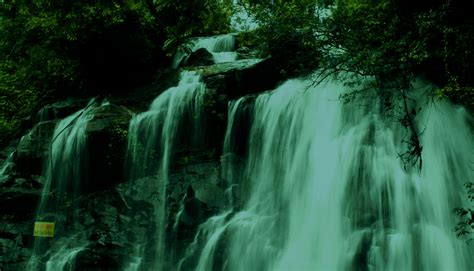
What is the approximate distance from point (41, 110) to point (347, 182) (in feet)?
35.5

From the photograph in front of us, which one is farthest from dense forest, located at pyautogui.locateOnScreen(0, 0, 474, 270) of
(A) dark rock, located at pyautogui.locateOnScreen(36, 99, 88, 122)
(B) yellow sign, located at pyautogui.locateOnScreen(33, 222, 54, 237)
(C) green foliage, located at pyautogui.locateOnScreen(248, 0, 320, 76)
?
(B) yellow sign, located at pyautogui.locateOnScreen(33, 222, 54, 237)

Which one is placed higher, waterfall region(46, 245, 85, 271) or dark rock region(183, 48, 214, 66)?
dark rock region(183, 48, 214, 66)

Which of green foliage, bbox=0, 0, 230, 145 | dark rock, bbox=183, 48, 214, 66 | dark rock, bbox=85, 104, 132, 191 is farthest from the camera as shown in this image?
dark rock, bbox=183, 48, 214, 66

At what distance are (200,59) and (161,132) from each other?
13.9 feet

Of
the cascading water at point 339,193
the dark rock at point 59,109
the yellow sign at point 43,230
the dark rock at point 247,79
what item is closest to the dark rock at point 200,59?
the dark rock at point 247,79

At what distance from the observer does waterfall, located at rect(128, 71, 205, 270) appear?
1340 cm

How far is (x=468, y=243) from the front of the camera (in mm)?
8602

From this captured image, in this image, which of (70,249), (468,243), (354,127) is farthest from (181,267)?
(468,243)

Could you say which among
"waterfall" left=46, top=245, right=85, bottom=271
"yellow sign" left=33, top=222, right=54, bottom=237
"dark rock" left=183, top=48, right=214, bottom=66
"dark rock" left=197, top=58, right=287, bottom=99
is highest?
"dark rock" left=183, top=48, right=214, bottom=66

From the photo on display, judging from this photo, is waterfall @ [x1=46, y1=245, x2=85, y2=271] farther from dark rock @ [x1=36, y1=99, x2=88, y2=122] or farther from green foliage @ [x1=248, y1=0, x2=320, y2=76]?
green foliage @ [x1=248, y1=0, x2=320, y2=76]

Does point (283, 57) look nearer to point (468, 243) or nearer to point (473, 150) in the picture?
point (473, 150)

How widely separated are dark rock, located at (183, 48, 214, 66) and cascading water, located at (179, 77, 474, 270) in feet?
14.9

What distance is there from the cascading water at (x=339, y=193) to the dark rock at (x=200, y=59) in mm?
4554

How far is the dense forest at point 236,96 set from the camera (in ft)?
30.7
